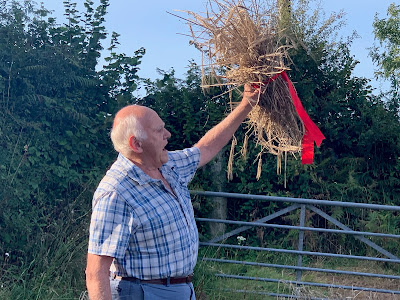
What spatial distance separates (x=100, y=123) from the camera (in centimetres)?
679

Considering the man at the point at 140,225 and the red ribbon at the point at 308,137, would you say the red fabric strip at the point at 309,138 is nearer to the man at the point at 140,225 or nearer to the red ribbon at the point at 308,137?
the red ribbon at the point at 308,137

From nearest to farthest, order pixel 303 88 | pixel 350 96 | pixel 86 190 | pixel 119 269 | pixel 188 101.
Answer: pixel 119 269, pixel 86 190, pixel 188 101, pixel 303 88, pixel 350 96

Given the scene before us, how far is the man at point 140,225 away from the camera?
2.71 metres

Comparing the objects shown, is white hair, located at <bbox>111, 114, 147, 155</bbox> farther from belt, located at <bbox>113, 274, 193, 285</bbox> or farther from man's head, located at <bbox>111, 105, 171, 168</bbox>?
belt, located at <bbox>113, 274, 193, 285</bbox>

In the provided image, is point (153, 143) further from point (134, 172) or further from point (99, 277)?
point (99, 277)

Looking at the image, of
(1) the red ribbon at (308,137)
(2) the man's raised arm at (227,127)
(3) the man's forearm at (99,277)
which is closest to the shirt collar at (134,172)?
(3) the man's forearm at (99,277)

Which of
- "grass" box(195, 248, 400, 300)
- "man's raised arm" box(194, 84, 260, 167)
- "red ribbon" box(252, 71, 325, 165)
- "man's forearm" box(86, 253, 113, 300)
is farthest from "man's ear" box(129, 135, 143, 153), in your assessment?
"grass" box(195, 248, 400, 300)

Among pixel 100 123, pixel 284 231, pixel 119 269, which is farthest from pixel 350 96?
pixel 119 269

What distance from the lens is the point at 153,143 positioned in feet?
9.78

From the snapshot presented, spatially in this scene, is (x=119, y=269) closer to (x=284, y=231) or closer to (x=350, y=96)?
(x=284, y=231)

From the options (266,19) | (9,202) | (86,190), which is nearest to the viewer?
(266,19)

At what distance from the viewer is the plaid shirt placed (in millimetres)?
2729

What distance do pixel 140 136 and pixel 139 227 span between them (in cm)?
45

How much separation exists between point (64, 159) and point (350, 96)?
4293 millimetres
